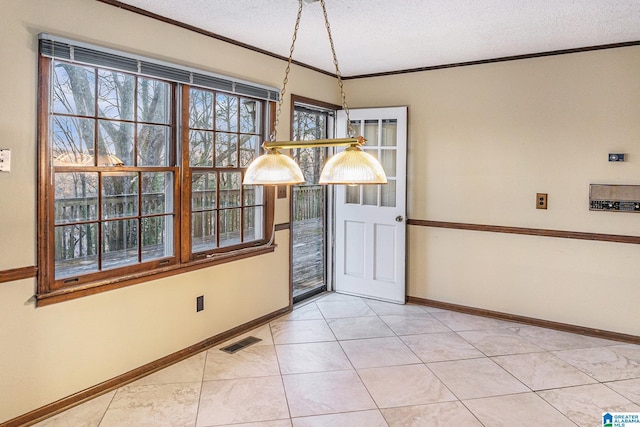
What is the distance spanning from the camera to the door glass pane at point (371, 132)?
4906 mm

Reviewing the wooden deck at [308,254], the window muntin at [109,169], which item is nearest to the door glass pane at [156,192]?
the window muntin at [109,169]

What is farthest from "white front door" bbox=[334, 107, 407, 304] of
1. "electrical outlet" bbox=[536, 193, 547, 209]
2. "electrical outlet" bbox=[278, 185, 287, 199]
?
"electrical outlet" bbox=[536, 193, 547, 209]

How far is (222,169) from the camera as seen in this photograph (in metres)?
3.70

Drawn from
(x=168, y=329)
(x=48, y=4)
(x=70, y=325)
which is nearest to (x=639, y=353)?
(x=168, y=329)

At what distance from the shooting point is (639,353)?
354cm

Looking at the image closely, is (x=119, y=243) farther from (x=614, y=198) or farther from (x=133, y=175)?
(x=614, y=198)

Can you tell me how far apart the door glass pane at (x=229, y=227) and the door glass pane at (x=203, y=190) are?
161 millimetres

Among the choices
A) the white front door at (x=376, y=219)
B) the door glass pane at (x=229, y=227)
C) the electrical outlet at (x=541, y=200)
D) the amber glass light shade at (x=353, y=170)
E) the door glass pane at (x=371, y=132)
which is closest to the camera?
the amber glass light shade at (x=353, y=170)

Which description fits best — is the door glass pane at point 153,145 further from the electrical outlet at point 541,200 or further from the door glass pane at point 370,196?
the electrical outlet at point 541,200

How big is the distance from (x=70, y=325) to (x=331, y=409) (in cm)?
160

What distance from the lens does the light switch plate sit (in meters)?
2.37

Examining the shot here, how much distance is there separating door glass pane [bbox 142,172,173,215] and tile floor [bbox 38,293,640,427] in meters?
1.12

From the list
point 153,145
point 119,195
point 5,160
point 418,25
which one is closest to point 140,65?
point 153,145

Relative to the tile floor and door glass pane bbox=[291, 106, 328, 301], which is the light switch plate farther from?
door glass pane bbox=[291, 106, 328, 301]
